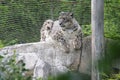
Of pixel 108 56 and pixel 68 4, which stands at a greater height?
pixel 108 56

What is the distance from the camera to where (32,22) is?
585 centimetres

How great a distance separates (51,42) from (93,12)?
1.23 m

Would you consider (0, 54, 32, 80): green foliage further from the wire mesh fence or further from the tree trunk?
the wire mesh fence

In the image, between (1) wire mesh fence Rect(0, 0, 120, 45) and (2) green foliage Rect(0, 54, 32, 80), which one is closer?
(2) green foliage Rect(0, 54, 32, 80)

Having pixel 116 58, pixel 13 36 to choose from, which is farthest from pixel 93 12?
pixel 116 58

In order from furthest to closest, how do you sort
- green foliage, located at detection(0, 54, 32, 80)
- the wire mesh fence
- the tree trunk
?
1. the wire mesh fence
2. the tree trunk
3. green foliage, located at detection(0, 54, 32, 80)

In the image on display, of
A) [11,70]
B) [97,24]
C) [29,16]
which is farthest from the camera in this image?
[29,16]

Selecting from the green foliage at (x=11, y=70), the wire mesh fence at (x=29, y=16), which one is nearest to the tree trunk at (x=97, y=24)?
the wire mesh fence at (x=29, y=16)

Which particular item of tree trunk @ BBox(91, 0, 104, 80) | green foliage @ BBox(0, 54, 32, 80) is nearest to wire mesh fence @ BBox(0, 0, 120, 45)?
tree trunk @ BBox(91, 0, 104, 80)

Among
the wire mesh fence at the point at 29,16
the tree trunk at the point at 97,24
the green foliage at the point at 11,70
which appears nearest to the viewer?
the green foliage at the point at 11,70

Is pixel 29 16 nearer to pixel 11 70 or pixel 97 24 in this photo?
pixel 97 24

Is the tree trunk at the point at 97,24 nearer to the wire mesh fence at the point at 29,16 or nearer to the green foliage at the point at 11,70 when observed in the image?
the wire mesh fence at the point at 29,16

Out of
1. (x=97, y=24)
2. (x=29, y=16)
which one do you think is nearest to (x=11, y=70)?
(x=97, y=24)

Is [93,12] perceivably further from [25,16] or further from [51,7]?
[25,16]
